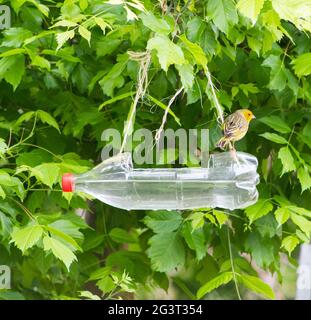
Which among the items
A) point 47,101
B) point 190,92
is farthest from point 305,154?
point 47,101

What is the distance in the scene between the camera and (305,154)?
11.6 ft

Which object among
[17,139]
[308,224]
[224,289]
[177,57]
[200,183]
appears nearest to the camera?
[177,57]

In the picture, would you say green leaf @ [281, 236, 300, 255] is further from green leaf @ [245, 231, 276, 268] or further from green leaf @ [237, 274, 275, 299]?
green leaf @ [245, 231, 276, 268]

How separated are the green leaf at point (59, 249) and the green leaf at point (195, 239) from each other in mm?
898

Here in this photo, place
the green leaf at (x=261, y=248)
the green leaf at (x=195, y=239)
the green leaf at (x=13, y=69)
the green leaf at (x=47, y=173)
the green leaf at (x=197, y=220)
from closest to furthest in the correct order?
the green leaf at (x=47, y=173)
the green leaf at (x=13, y=69)
the green leaf at (x=197, y=220)
the green leaf at (x=195, y=239)
the green leaf at (x=261, y=248)

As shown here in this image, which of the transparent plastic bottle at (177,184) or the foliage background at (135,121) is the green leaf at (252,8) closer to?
the foliage background at (135,121)

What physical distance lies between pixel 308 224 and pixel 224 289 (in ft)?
4.98

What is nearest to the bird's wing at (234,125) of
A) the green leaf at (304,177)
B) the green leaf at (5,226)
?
the green leaf at (304,177)

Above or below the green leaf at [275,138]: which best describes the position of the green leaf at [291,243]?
below

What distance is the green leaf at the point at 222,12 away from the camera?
284cm

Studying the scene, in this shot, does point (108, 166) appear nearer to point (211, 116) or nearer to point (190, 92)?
point (190, 92)

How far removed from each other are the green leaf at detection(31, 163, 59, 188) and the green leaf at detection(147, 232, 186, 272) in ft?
2.47

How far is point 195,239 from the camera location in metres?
3.61

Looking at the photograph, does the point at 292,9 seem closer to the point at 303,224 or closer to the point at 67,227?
the point at 303,224
